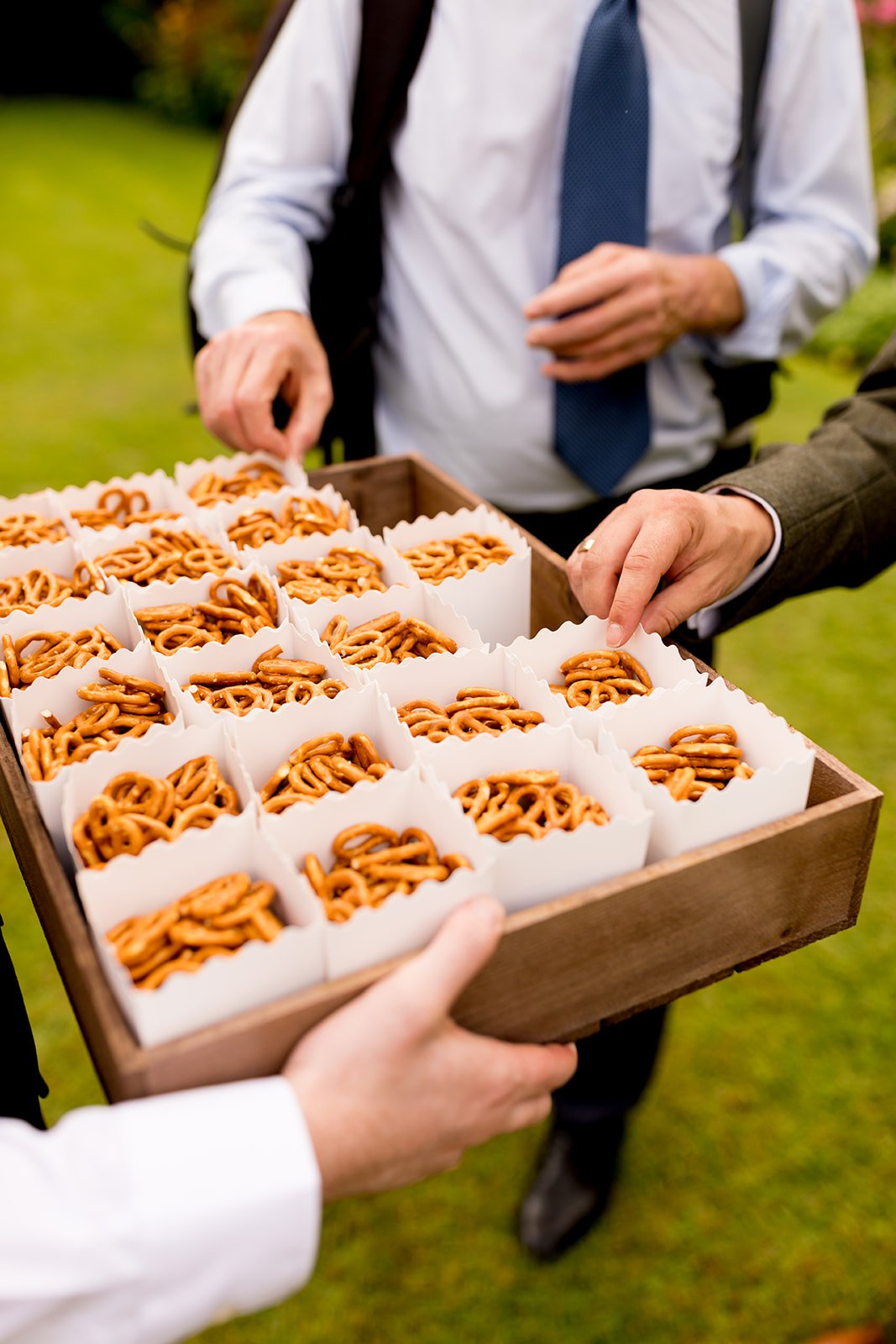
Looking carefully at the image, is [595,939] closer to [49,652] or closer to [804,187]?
[49,652]

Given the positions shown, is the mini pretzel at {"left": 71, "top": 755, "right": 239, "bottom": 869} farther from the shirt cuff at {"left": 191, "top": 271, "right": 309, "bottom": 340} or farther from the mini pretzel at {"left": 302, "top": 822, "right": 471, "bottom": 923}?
the shirt cuff at {"left": 191, "top": 271, "right": 309, "bottom": 340}

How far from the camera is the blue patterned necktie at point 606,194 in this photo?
1.89m

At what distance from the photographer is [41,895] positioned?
1246 mm

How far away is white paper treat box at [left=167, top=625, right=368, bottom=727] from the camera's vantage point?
1.41 m

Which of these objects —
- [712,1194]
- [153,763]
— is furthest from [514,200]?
[712,1194]

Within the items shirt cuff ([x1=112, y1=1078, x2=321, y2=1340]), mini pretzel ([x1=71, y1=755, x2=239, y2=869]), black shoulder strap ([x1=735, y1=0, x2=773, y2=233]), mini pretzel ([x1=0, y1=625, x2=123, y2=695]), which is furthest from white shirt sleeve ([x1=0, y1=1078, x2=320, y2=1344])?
black shoulder strap ([x1=735, y1=0, x2=773, y2=233])

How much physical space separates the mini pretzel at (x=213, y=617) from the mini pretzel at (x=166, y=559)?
57 mm

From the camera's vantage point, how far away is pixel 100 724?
1.35 meters

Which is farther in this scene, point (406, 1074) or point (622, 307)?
point (622, 307)

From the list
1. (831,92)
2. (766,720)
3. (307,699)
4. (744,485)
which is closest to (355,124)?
(831,92)

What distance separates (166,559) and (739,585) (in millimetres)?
849

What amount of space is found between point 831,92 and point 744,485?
99 cm

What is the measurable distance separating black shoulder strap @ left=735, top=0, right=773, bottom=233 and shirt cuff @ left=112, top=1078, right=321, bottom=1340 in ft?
6.18

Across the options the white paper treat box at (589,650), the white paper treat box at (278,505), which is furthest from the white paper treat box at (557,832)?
the white paper treat box at (278,505)
